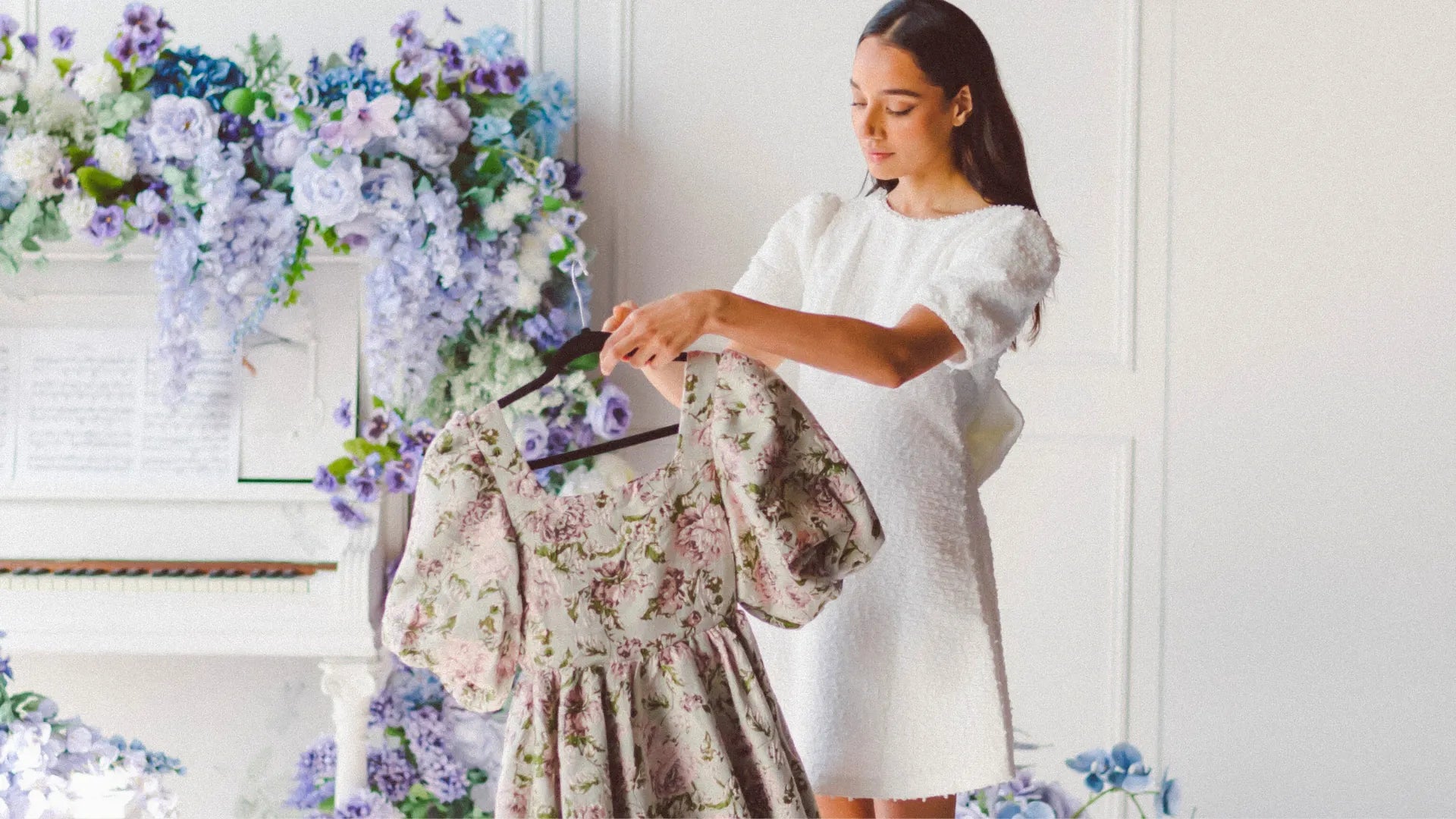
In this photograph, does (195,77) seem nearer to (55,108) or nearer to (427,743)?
(55,108)

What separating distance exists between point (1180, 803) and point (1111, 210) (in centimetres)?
135

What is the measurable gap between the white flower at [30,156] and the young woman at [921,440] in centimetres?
160

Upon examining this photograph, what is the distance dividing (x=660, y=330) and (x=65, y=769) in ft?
5.65

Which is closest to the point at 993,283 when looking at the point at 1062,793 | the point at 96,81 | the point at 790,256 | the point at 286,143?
the point at 790,256

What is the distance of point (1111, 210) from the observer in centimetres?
285

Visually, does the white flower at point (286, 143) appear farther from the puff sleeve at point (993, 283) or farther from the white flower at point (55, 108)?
the puff sleeve at point (993, 283)

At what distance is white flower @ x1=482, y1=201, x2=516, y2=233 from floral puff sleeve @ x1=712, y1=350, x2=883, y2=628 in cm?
126

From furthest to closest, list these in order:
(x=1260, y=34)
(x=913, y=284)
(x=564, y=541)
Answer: (x=1260, y=34)
(x=913, y=284)
(x=564, y=541)

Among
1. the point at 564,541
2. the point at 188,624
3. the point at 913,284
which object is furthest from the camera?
the point at 188,624

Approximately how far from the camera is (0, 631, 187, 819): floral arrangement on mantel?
84.7 inches

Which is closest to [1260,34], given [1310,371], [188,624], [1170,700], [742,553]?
[1310,371]

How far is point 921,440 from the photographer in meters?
1.58

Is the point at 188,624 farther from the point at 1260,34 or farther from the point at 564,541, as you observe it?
the point at 1260,34

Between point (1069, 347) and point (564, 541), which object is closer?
point (564, 541)
